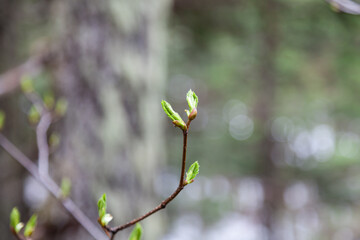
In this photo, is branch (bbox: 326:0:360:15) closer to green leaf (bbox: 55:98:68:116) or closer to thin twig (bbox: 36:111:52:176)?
thin twig (bbox: 36:111:52:176)

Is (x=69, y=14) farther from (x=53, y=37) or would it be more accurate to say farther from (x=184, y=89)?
(x=184, y=89)

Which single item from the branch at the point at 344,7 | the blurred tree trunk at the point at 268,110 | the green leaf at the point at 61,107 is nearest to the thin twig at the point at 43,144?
the green leaf at the point at 61,107

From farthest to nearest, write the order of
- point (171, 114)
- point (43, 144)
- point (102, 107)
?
point (102, 107) < point (43, 144) < point (171, 114)

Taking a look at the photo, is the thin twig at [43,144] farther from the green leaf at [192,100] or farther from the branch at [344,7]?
the branch at [344,7]

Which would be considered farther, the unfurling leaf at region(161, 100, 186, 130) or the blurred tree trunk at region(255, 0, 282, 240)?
the blurred tree trunk at region(255, 0, 282, 240)

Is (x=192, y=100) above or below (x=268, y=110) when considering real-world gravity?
above

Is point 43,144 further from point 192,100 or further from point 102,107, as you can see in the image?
point 192,100

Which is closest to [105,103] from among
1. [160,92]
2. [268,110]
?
[160,92]

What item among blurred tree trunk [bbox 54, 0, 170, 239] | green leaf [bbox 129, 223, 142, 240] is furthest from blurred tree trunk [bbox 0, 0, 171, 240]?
green leaf [bbox 129, 223, 142, 240]
